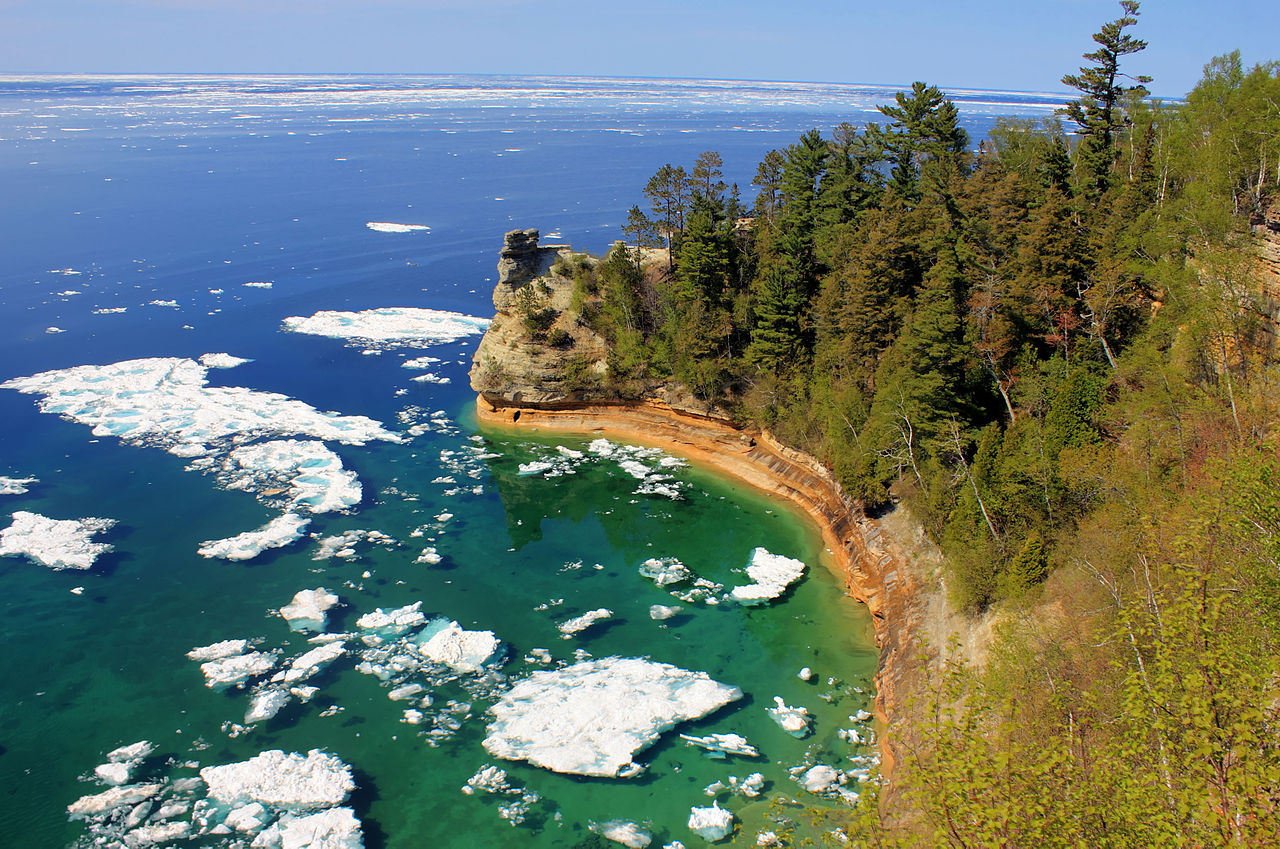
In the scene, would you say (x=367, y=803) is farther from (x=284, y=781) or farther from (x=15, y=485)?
(x=15, y=485)

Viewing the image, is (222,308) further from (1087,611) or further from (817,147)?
(1087,611)

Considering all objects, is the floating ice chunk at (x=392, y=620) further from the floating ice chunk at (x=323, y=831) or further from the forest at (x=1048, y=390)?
the forest at (x=1048, y=390)

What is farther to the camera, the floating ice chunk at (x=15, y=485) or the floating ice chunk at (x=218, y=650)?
the floating ice chunk at (x=15, y=485)

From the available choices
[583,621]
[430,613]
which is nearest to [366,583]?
[430,613]

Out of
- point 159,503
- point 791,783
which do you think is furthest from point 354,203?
point 791,783

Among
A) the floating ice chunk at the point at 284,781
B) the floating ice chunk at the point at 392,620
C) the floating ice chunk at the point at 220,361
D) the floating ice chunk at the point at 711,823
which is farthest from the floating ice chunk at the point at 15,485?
the floating ice chunk at the point at 711,823

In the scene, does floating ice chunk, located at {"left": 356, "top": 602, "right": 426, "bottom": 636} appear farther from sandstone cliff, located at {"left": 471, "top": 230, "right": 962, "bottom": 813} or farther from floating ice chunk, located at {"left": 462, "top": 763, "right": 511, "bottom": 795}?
sandstone cliff, located at {"left": 471, "top": 230, "right": 962, "bottom": 813}
